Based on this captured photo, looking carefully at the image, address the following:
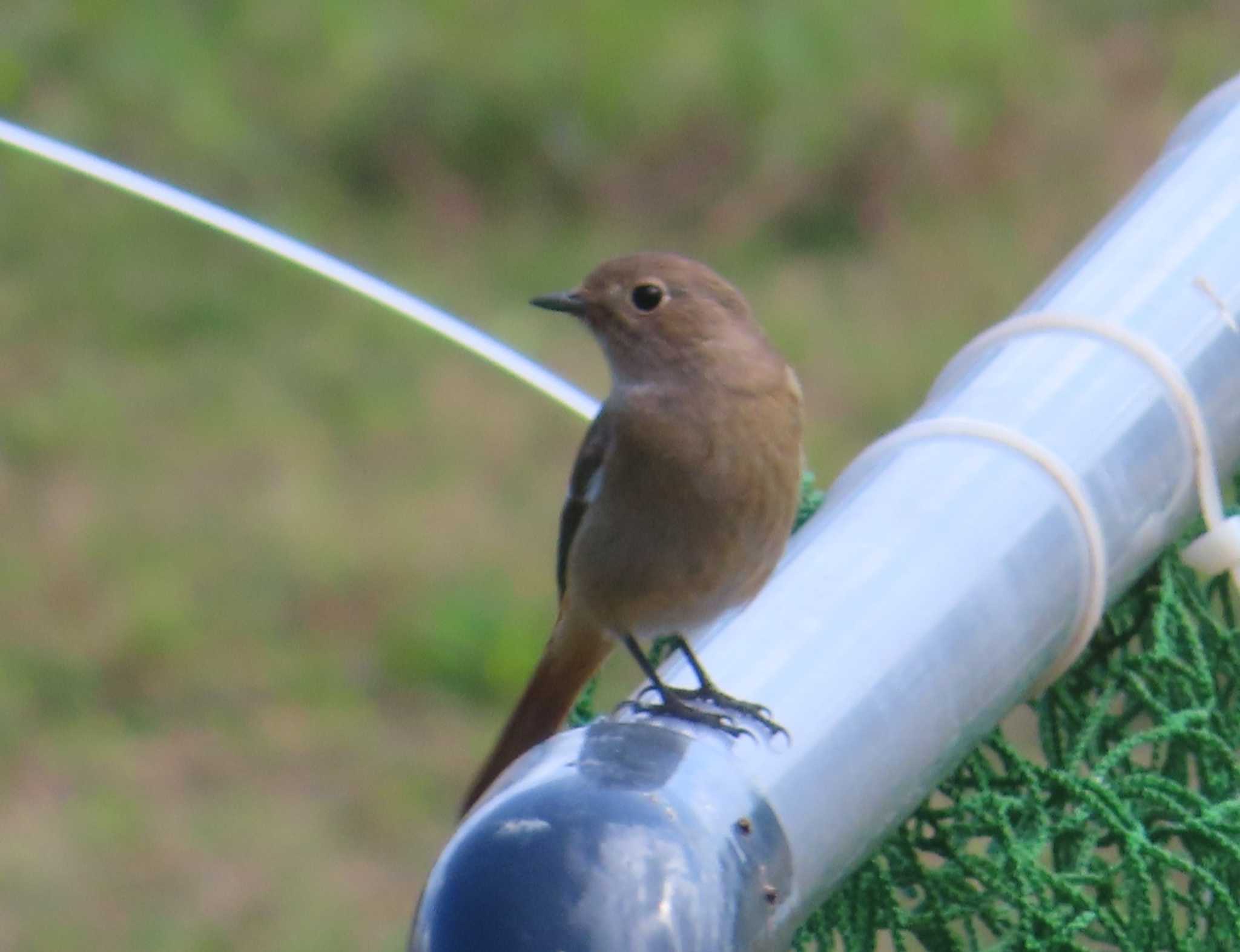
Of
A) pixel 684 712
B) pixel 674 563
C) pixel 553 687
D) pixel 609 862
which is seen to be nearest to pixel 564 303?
pixel 674 563

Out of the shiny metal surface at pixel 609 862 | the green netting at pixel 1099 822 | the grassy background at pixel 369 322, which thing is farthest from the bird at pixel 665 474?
the grassy background at pixel 369 322

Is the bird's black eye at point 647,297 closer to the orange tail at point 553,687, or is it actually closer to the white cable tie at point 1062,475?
the orange tail at point 553,687

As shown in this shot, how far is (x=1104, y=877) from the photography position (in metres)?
2.09

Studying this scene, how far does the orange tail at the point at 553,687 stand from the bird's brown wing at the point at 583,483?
0.09 metres

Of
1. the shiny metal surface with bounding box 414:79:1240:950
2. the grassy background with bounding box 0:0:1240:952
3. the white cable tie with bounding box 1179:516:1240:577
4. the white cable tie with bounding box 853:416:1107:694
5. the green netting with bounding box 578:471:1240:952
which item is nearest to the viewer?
the shiny metal surface with bounding box 414:79:1240:950

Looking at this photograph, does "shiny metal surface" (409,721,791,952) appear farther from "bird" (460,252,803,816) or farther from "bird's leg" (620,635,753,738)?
"bird" (460,252,803,816)

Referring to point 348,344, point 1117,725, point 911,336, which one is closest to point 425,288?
point 348,344

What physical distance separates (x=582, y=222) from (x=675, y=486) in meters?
5.50

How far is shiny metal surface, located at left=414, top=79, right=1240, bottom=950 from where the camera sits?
158 cm

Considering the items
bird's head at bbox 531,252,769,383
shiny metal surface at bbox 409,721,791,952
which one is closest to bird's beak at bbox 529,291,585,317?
bird's head at bbox 531,252,769,383

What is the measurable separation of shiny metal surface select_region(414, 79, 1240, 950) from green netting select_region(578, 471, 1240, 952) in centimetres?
19

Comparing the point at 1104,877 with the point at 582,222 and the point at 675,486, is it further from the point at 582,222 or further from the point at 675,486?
the point at 582,222

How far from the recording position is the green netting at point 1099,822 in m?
2.04

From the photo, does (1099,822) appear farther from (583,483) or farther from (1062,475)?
(583,483)
